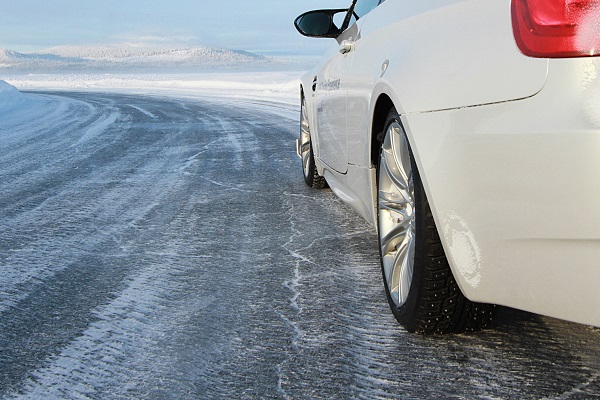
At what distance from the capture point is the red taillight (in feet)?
5.49

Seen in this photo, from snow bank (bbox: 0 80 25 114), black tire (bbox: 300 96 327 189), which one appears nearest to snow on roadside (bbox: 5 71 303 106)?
snow bank (bbox: 0 80 25 114)

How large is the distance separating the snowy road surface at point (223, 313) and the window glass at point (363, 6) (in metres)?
1.25

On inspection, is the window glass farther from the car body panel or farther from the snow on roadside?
the snow on roadside

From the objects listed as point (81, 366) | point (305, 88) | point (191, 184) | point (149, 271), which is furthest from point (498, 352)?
point (191, 184)

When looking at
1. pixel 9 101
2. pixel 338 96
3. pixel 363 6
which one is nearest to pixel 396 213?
pixel 338 96

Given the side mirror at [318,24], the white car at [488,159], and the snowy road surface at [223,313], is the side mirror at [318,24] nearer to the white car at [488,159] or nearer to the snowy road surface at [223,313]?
the snowy road surface at [223,313]

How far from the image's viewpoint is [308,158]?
5648 millimetres

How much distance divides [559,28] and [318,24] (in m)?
2.74

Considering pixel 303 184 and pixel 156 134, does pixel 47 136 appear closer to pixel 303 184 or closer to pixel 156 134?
pixel 156 134

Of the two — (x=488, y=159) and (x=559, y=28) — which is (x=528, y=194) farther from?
(x=559, y=28)

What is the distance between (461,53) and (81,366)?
156cm

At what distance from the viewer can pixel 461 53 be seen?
2.05 m

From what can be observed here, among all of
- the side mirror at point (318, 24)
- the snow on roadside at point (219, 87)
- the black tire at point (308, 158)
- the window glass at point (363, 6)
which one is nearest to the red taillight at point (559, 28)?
the window glass at point (363, 6)

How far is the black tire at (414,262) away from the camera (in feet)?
7.50
